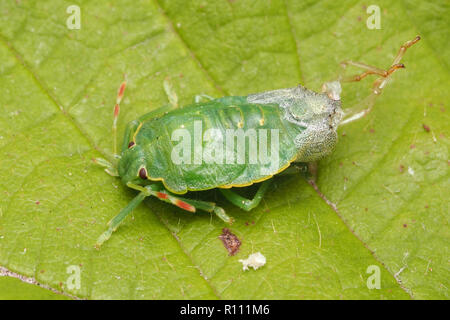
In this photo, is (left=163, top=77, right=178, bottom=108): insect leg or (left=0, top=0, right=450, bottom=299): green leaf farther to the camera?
(left=163, top=77, right=178, bottom=108): insect leg

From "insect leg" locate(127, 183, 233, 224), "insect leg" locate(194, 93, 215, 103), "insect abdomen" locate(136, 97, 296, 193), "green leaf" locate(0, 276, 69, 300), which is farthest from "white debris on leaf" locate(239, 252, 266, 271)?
"insect leg" locate(194, 93, 215, 103)

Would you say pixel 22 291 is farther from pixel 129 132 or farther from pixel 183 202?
pixel 129 132

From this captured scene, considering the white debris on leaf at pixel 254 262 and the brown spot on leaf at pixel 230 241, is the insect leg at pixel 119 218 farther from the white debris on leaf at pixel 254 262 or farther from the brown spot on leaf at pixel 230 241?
the white debris on leaf at pixel 254 262

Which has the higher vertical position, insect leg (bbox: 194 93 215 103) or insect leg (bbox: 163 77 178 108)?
insect leg (bbox: 163 77 178 108)

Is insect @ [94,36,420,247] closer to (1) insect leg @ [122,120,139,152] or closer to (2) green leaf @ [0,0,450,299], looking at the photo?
(1) insect leg @ [122,120,139,152]

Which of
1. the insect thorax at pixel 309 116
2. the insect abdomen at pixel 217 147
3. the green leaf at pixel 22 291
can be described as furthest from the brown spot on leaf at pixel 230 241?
the green leaf at pixel 22 291

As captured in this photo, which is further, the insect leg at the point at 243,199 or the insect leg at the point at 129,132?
the insect leg at the point at 129,132

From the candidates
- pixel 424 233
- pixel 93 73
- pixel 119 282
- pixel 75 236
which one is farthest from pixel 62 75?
pixel 424 233

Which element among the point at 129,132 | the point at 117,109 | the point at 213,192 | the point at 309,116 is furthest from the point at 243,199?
the point at 117,109
